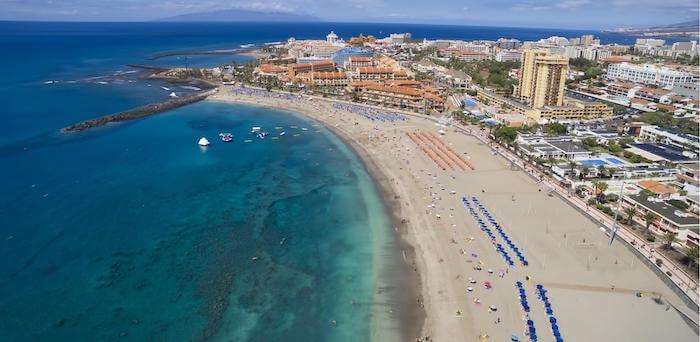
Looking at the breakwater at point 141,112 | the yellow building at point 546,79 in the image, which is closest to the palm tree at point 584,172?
the yellow building at point 546,79

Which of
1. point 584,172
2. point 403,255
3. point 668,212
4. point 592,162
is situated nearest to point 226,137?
point 403,255

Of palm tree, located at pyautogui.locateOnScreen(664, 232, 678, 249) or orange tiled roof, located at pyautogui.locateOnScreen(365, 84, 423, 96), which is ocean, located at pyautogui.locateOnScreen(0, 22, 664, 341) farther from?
orange tiled roof, located at pyautogui.locateOnScreen(365, 84, 423, 96)

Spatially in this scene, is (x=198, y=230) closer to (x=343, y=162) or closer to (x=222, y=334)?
(x=222, y=334)

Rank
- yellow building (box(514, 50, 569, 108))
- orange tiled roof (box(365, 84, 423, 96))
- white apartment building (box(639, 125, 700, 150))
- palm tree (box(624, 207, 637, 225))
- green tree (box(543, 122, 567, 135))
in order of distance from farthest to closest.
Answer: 1. orange tiled roof (box(365, 84, 423, 96))
2. yellow building (box(514, 50, 569, 108))
3. green tree (box(543, 122, 567, 135))
4. white apartment building (box(639, 125, 700, 150))
5. palm tree (box(624, 207, 637, 225))

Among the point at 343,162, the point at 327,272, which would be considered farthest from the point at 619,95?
the point at 327,272

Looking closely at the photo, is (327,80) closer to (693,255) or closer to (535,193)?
(535,193)

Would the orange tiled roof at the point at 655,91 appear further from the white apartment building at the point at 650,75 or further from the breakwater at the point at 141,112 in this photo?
the breakwater at the point at 141,112

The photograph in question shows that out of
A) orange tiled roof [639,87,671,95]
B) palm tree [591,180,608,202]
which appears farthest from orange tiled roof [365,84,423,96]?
orange tiled roof [639,87,671,95]
